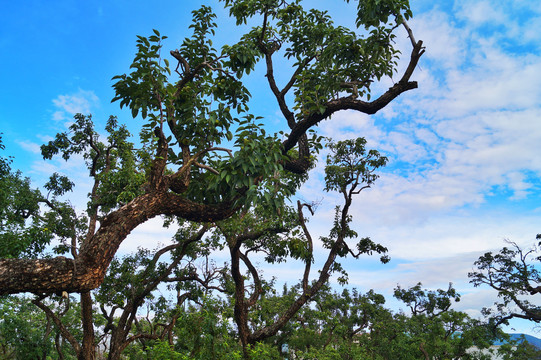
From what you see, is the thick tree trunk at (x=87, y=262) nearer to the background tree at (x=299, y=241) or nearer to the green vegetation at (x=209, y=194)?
the green vegetation at (x=209, y=194)

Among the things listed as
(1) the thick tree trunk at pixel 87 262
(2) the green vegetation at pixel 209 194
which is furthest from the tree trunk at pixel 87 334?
(1) the thick tree trunk at pixel 87 262

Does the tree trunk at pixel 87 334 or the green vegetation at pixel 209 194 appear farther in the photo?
the tree trunk at pixel 87 334

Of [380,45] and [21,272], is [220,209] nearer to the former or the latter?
[21,272]

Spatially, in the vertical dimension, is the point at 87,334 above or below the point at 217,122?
below

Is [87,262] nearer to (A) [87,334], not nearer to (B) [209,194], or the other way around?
(B) [209,194]

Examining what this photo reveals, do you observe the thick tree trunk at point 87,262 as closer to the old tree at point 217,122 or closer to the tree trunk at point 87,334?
the old tree at point 217,122

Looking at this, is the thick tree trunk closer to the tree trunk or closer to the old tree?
the old tree

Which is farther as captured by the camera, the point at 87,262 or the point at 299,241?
the point at 299,241

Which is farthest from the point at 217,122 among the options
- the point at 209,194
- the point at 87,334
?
the point at 87,334

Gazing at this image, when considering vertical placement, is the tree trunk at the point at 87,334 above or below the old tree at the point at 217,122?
below

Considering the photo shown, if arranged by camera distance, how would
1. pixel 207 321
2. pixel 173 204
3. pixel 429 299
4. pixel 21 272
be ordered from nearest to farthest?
1. pixel 21 272
2. pixel 173 204
3. pixel 207 321
4. pixel 429 299

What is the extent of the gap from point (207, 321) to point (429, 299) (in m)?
18.2

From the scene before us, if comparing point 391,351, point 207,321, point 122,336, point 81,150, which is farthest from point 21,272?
point 391,351

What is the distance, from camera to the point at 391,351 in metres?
15.7
